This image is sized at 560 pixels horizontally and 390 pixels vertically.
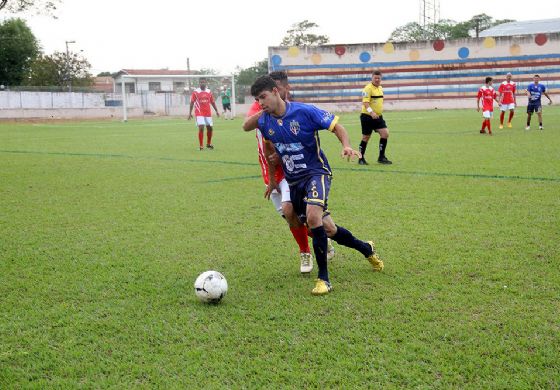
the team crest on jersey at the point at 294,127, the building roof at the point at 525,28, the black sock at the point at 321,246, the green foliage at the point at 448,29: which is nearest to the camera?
the black sock at the point at 321,246

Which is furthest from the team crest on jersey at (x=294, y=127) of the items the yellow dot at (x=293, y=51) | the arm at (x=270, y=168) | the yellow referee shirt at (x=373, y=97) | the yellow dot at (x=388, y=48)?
the yellow dot at (x=388, y=48)

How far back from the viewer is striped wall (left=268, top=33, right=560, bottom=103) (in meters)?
42.5

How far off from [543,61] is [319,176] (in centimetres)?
4198

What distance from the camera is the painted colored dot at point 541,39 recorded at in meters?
41.4

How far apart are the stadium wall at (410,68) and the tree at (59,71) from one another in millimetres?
23800

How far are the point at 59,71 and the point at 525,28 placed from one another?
153 feet

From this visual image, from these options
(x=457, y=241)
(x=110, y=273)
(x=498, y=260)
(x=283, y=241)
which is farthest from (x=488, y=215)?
(x=110, y=273)

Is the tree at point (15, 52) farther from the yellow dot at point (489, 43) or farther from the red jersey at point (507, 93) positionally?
the red jersey at point (507, 93)

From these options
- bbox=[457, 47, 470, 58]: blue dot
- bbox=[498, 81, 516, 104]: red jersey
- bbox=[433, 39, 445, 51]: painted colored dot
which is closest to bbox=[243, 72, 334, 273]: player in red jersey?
bbox=[498, 81, 516, 104]: red jersey

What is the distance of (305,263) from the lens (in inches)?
201

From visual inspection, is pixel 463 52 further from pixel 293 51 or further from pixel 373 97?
pixel 373 97

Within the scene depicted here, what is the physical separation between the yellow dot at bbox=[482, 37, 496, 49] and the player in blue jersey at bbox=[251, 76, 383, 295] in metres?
41.4

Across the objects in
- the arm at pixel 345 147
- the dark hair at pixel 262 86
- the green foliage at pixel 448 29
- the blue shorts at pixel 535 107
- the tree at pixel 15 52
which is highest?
the green foliage at pixel 448 29

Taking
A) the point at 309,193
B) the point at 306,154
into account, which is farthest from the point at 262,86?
the point at 309,193
